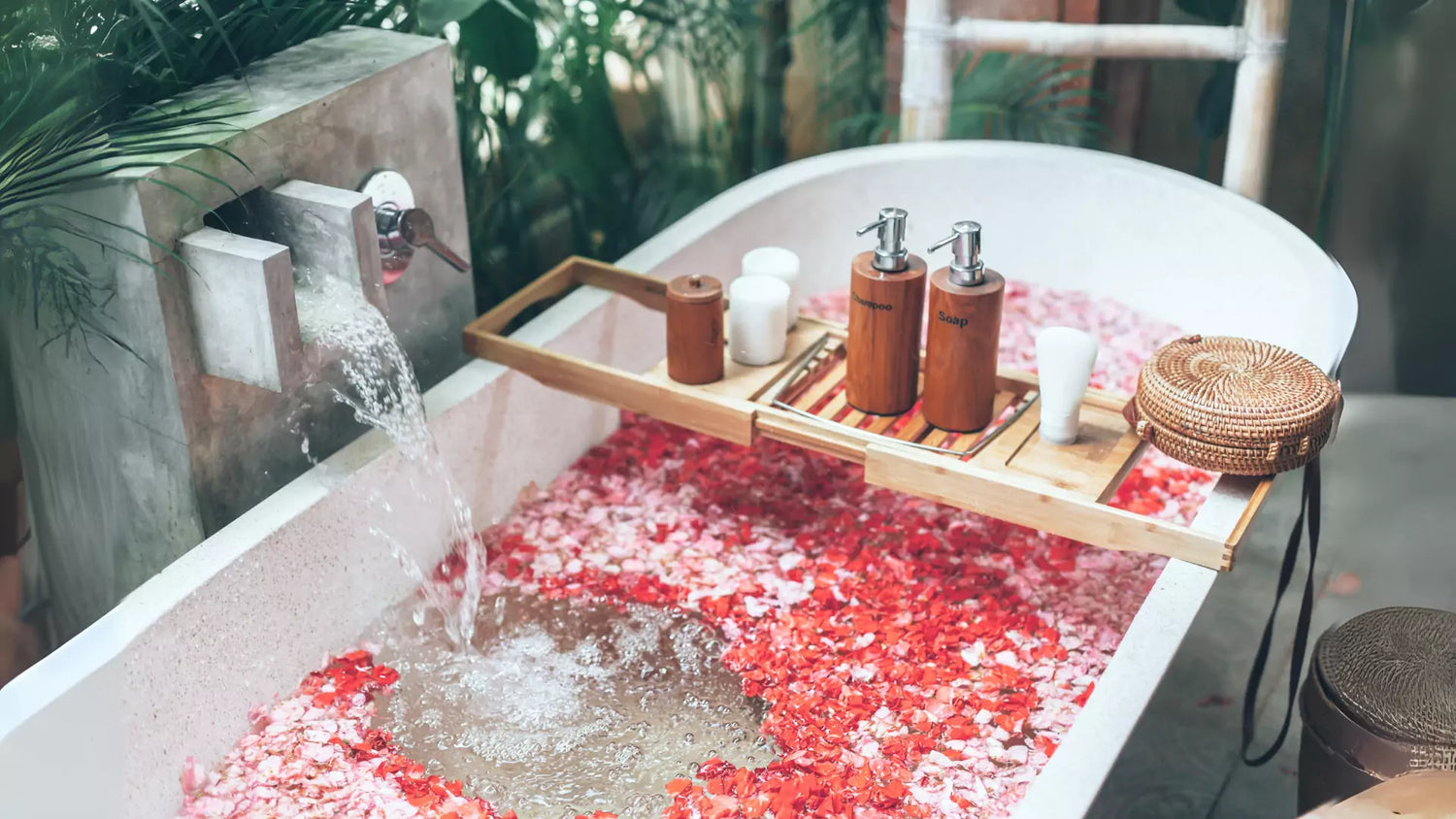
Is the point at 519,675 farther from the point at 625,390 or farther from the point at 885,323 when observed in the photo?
the point at 885,323

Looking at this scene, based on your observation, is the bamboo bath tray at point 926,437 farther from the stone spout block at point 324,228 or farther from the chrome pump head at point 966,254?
the stone spout block at point 324,228

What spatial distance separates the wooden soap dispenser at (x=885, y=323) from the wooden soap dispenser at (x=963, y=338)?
35 millimetres

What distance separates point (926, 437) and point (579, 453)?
2.56 feet

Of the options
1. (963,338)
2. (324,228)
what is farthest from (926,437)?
(324,228)

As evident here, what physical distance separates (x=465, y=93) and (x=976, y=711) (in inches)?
61.8

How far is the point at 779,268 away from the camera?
2207mm

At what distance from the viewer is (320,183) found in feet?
6.40

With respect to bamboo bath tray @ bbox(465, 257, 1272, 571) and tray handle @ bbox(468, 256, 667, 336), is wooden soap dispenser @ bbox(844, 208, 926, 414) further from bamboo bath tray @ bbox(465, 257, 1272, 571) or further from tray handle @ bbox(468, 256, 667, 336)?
tray handle @ bbox(468, 256, 667, 336)

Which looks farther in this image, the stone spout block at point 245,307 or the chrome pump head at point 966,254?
the chrome pump head at point 966,254

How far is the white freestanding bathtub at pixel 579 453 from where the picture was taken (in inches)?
60.7

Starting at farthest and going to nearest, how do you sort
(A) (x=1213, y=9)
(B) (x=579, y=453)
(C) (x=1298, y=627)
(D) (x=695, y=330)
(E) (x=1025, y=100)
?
(E) (x=1025, y=100) < (A) (x=1213, y=9) < (B) (x=579, y=453) < (D) (x=695, y=330) < (C) (x=1298, y=627)

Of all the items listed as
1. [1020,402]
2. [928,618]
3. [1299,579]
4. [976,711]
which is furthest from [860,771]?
[1299,579]

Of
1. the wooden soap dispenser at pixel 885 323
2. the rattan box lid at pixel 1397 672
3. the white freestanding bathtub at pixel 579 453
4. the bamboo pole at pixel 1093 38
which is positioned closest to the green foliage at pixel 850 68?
the bamboo pole at pixel 1093 38

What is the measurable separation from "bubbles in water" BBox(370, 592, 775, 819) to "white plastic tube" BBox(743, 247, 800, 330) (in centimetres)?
55
